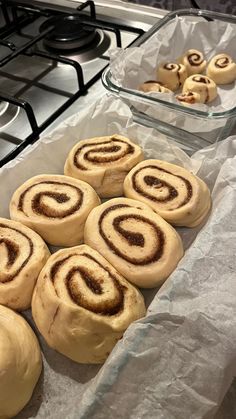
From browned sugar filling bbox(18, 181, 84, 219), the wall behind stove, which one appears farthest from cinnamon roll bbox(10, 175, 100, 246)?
the wall behind stove

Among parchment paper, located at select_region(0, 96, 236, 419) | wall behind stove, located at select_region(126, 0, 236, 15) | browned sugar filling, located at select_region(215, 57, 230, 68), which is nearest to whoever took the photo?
parchment paper, located at select_region(0, 96, 236, 419)

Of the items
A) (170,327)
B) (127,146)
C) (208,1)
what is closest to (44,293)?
(170,327)

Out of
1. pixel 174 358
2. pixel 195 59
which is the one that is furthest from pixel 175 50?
pixel 174 358

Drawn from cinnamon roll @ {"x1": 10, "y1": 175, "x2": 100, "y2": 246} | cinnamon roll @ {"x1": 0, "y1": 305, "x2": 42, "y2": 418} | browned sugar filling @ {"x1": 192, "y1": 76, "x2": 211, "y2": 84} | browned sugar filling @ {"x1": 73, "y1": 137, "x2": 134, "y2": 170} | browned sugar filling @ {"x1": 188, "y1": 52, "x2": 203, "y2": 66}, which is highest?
browned sugar filling @ {"x1": 188, "y1": 52, "x2": 203, "y2": 66}

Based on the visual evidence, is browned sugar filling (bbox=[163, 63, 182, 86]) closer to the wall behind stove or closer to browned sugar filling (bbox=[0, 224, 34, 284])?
the wall behind stove

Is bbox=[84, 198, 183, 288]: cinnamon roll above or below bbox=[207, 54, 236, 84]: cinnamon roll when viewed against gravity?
below

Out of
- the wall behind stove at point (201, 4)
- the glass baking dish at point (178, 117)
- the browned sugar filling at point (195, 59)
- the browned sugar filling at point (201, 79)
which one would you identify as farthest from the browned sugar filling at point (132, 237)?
the wall behind stove at point (201, 4)

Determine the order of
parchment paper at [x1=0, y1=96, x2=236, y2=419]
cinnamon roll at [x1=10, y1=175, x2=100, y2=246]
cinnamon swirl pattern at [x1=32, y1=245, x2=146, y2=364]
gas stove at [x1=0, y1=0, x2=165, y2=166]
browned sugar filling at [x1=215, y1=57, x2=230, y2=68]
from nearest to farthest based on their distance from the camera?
parchment paper at [x1=0, y1=96, x2=236, y2=419] < cinnamon swirl pattern at [x1=32, y1=245, x2=146, y2=364] < cinnamon roll at [x1=10, y1=175, x2=100, y2=246] < gas stove at [x1=0, y1=0, x2=165, y2=166] < browned sugar filling at [x1=215, y1=57, x2=230, y2=68]
